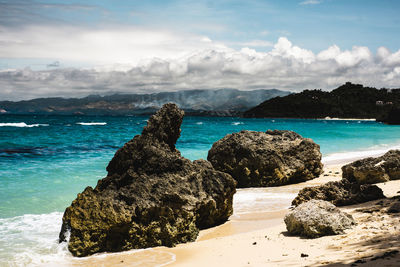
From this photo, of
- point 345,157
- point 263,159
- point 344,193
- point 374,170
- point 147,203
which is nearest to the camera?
point 147,203

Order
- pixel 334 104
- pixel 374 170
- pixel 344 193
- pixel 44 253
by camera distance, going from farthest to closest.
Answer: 1. pixel 334 104
2. pixel 374 170
3. pixel 344 193
4. pixel 44 253

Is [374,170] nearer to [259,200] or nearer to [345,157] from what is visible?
[259,200]

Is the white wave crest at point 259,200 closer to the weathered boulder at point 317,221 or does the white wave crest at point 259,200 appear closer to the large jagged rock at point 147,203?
the large jagged rock at point 147,203

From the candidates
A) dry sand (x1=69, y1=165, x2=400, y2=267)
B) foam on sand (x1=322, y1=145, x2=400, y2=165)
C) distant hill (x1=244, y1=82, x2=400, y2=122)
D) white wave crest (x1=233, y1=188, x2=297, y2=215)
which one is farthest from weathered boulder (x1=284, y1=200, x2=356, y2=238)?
distant hill (x1=244, y1=82, x2=400, y2=122)

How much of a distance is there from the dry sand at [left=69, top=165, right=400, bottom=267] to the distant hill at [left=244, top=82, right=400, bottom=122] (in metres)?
153

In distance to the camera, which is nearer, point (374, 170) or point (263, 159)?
point (374, 170)

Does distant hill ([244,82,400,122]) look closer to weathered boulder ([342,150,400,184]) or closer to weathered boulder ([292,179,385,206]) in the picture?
weathered boulder ([342,150,400,184])

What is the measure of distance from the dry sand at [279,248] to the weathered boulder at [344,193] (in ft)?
1.10

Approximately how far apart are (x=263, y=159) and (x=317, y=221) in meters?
6.87

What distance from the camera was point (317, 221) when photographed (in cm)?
624

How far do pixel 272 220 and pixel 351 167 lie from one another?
428 cm

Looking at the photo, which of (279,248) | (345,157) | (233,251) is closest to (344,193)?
(279,248)

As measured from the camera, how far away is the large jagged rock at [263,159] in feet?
42.8

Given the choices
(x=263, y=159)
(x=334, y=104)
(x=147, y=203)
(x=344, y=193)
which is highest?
(x=334, y=104)
